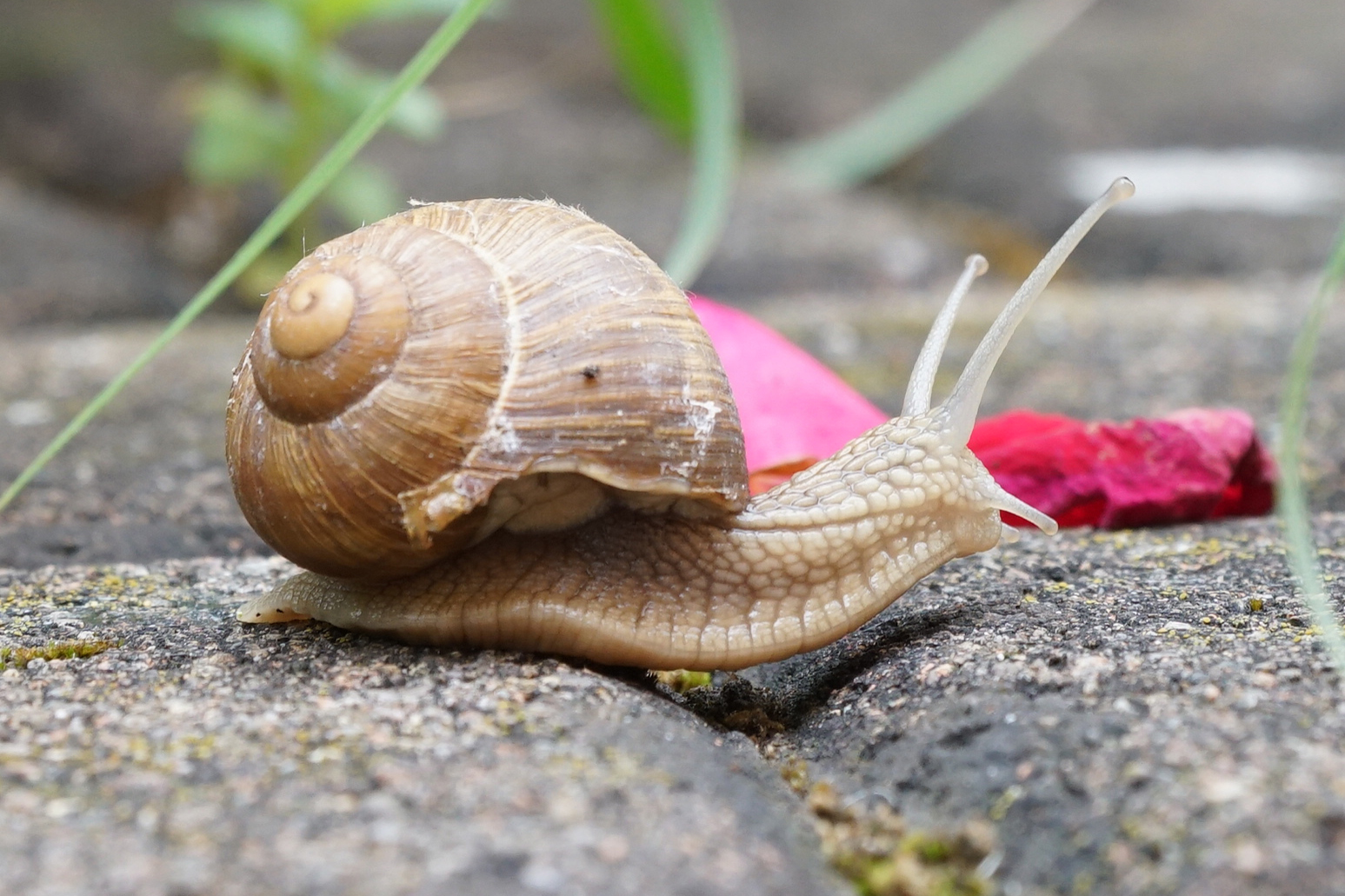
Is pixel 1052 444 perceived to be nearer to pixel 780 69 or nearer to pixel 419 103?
pixel 419 103

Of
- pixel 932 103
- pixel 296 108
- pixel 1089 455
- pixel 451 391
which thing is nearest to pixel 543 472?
pixel 451 391

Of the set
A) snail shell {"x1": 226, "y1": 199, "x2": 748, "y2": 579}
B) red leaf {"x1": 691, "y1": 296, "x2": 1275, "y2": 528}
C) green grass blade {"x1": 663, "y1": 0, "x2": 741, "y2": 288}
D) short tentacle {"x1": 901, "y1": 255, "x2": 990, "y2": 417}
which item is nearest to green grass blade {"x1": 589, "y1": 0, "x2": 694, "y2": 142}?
green grass blade {"x1": 663, "y1": 0, "x2": 741, "y2": 288}

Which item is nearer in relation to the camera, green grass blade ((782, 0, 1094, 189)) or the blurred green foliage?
the blurred green foliage

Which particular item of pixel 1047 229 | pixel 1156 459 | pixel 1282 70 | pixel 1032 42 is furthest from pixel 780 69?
pixel 1156 459

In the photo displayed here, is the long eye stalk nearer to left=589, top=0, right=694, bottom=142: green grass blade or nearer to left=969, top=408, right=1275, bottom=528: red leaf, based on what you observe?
left=969, top=408, right=1275, bottom=528: red leaf

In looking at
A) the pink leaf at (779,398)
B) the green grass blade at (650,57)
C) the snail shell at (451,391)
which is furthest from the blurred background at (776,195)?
the snail shell at (451,391)

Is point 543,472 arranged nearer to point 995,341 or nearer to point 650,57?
point 995,341
